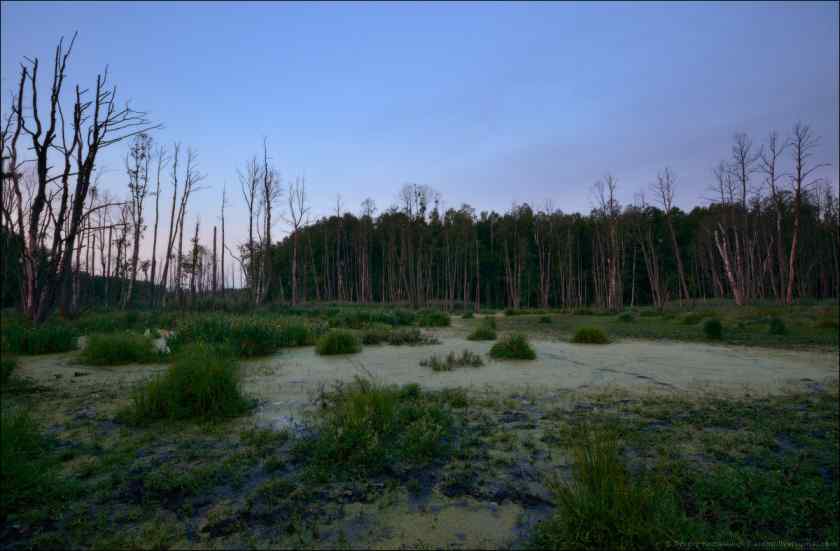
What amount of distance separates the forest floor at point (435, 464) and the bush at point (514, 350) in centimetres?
179

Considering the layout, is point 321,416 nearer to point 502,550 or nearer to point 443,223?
point 502,550

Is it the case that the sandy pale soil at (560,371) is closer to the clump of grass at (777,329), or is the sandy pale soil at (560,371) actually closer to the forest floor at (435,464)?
the forest floor at (435,464)

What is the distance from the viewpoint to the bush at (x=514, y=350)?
7.36 metres

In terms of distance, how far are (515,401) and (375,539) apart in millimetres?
2827

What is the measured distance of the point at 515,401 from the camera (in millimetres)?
4340

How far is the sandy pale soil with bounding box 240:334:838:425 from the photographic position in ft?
16.4

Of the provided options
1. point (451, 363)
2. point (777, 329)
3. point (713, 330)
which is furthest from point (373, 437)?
point (777, 329)

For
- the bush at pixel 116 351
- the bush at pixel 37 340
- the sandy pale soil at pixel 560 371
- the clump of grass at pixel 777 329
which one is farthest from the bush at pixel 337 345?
the clump of grass at pixel 777 329

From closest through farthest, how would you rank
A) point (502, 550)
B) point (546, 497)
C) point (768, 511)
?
point (502, 550) → point (768, 511) → point (546, 497)

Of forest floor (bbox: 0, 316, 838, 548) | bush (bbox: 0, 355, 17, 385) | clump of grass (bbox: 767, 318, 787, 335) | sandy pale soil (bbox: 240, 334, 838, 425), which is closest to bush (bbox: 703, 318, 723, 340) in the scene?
sandy pale soil (bbox: 240, 334, 838, 425)

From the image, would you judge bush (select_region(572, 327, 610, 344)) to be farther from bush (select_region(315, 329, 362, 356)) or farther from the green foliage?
the green foliage

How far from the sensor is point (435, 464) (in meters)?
2.69

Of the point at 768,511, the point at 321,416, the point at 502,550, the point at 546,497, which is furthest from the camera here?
the point at 321,416

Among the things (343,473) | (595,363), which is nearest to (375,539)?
(343,473)
